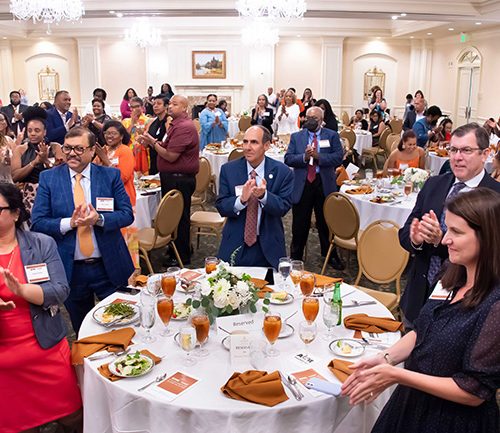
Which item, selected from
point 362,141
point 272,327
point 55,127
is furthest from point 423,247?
point 362,141

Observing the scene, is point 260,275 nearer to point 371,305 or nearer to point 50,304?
point 371,305

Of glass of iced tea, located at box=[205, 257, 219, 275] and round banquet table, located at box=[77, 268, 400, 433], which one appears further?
glass of iced tea, located at box=[205, 257, 219, 275]

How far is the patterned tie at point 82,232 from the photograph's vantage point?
3.17 m

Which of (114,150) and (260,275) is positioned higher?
(114,150)

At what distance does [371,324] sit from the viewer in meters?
2.51

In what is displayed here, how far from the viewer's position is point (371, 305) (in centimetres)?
279

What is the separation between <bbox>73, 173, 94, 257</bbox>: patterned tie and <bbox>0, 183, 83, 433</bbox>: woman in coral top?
596 mm

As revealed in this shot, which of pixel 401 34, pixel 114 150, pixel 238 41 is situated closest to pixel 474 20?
pixel 401 34

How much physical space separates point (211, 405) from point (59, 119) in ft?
20.5

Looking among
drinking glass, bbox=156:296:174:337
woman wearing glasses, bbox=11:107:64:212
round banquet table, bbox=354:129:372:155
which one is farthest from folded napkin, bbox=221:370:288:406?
round banquet table, bbox=354:129:372:155

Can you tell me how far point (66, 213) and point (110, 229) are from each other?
265 mm

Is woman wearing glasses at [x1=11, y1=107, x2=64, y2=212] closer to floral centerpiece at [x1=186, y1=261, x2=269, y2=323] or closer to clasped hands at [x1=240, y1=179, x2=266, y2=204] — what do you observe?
→ clasped hands at [x1=240, y1=179, x2=266, y2=204]

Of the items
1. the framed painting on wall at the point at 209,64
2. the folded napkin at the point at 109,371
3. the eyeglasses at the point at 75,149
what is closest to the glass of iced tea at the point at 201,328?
the folded napkin at the point at 109,371

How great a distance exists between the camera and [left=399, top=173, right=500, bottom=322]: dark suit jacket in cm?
285
